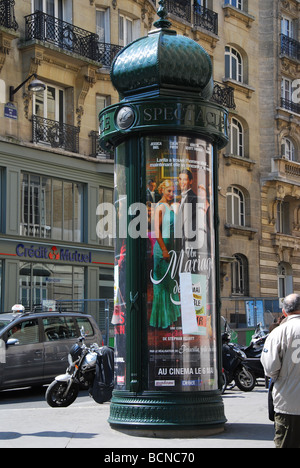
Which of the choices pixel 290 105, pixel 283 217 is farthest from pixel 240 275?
pixel 290 105

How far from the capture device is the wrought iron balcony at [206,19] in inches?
1383

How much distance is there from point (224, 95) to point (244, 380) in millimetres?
21440

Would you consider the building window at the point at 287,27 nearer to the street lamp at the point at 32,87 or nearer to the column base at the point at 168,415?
the street lamp at the point at 32,87

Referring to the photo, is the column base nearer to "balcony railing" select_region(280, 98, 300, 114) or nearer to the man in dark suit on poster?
the man in dark suit on poster

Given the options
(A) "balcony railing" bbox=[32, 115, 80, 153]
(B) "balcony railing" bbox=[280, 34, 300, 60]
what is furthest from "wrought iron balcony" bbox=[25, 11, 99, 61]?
(B) "balcony railing" bbox=[280, 34, 300, 60]

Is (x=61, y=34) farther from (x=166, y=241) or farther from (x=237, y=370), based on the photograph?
(x=166, y=241)

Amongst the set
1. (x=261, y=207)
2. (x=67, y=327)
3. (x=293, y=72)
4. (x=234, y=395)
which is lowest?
(x=234, y=395)

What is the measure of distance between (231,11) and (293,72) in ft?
17.5

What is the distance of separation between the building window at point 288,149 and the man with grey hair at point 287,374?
33.7 meters

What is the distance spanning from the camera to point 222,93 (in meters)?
35.6

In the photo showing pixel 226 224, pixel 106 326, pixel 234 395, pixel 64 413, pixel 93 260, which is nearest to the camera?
pixel 64 413

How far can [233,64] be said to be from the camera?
37781mm

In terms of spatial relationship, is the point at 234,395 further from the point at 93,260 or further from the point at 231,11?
the point at 231,11

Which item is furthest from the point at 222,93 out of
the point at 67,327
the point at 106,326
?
the point at 67,327
